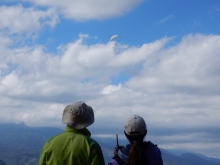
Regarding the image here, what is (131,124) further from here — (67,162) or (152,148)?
(67,162)

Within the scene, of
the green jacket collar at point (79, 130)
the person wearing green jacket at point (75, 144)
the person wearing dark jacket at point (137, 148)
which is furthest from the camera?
the green jacket collar at point (79, 130)

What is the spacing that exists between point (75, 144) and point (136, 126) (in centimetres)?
115

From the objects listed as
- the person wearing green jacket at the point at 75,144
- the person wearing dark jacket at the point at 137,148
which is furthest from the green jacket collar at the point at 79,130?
the person wearing dark jacket at the point at 137,148

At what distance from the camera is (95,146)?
626 cm

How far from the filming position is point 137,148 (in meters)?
6.44

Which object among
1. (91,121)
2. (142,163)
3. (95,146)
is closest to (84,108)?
(91,121)

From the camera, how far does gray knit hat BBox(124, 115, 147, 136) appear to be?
666 cm

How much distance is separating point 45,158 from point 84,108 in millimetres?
1120

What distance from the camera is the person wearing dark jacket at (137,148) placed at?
255 inches

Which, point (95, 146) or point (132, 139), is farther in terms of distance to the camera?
point (132, 139)

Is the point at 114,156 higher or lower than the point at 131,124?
lower

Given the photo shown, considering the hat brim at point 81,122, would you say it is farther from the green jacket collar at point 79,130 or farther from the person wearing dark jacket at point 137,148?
the person wearing dark jacket at point 137,148

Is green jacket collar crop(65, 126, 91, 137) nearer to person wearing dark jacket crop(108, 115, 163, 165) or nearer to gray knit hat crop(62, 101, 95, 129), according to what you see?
gray knit hat crop(62, 101, 95, 129)

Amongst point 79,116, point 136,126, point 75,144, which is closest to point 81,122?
point 79,116
